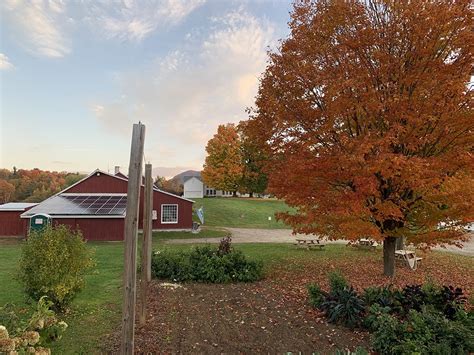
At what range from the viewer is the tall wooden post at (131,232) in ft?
14.7

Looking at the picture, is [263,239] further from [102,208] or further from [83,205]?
[83,205]

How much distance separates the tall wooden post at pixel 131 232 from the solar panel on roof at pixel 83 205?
1938 centimetres

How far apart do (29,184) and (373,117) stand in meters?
58.3

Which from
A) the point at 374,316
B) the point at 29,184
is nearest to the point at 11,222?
the point at 374,316

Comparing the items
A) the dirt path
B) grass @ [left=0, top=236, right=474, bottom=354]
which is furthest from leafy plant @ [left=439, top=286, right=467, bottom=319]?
the dirt path

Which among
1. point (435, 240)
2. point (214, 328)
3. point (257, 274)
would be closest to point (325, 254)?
point (257, 274)

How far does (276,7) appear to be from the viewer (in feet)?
37.6

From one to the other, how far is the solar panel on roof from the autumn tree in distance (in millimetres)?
17426

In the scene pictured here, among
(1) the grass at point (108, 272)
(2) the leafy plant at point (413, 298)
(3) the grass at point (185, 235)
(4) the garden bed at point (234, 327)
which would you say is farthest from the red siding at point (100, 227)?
(2) the leafy plant at point (413, 298)

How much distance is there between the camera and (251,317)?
7.18 metres

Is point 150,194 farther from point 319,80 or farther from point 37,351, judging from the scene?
point 319,80

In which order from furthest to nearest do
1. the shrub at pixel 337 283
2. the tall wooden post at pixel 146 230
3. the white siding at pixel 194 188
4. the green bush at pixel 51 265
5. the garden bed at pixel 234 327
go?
the white siding at pixel 194 188
the shrub at pixel 337 283
the green bush at pixel 51 265
the tall wooden post at pixel 146 230
the garden bed at pixel 234 327

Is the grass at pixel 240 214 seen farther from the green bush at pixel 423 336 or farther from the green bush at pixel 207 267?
the green bush at pixel 423 336

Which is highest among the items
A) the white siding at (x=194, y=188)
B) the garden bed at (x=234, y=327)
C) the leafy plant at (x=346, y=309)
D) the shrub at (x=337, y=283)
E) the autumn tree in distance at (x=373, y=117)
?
the white siding at (x=194, y=188)
